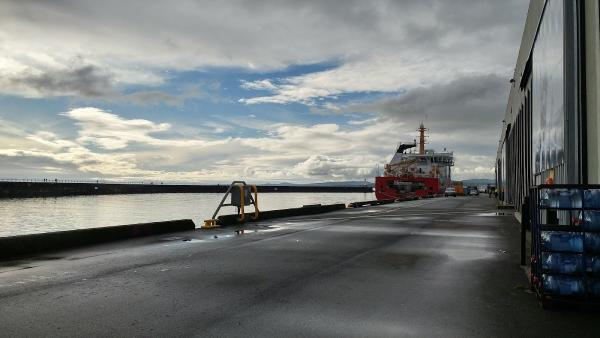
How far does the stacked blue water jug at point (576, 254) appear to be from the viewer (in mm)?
5816

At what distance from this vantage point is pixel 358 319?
5.39m

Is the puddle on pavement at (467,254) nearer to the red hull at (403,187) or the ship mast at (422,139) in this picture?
the red hull at (403,187)

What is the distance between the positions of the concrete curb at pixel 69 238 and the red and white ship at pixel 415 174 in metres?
54.0

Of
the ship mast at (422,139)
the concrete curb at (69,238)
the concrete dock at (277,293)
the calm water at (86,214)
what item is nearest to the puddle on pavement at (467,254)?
the concrete dock at (277,293)

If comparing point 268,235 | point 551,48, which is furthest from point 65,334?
point 551,48

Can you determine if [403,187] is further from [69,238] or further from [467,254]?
[69,238]

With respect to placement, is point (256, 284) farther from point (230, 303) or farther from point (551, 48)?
point (551, 48)

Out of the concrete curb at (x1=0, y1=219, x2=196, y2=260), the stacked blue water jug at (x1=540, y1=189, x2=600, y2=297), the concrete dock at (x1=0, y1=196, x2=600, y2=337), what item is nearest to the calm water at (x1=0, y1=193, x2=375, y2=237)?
the concrete curb at (x1=0, y1=219, x2=196, y2=260)

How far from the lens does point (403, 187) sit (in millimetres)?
67875

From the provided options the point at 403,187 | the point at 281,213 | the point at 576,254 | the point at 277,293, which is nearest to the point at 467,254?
A: the point at 576,254

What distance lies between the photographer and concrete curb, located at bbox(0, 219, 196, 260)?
10273 mm

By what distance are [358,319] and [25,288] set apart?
4981mm

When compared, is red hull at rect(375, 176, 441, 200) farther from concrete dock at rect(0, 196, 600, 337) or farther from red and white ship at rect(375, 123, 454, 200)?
concrete dock at rect(0, 196, 600, 337)

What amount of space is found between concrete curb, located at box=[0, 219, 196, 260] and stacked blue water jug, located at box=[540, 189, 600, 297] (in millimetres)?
10419
